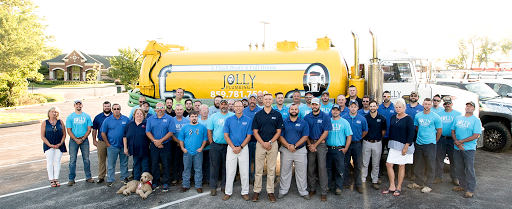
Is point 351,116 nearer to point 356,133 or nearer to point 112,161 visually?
point 356,133

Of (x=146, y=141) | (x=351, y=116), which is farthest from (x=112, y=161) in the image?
(x=351, y=116)

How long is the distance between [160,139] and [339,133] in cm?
363

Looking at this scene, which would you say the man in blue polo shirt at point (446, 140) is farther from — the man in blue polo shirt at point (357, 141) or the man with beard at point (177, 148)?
the man with beard at point (177, 148)

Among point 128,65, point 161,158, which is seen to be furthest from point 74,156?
point 128,65

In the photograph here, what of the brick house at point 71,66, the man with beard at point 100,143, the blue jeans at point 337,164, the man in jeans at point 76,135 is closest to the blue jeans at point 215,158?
the blue jeans at point 337,164

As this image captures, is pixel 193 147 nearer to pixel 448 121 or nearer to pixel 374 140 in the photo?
pixel 374 140

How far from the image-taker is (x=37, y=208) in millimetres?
5441

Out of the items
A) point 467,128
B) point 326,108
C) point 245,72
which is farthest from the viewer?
point 245,72

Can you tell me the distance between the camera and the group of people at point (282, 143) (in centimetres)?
581

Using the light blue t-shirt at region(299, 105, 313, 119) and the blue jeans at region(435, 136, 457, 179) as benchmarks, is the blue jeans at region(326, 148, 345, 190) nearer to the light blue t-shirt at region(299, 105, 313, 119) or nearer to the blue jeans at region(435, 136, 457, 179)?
the light blue t-shirt at region(299, 105, 313, 119)

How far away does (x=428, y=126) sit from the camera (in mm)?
6102

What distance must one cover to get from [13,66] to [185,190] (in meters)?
18.4

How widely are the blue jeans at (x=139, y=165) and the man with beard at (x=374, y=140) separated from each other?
4.63m

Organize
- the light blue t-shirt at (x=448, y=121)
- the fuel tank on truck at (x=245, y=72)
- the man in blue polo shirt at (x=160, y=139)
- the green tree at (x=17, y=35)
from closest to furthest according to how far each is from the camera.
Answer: the man in blue polo shirt at (x=160, y=139)
the light blue t-shirt at (x=448, y=121)
the fuel tank on truck at (x=245, y=72)
the green tree at (x=17, y=35)
